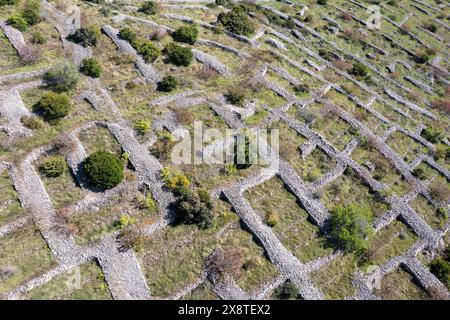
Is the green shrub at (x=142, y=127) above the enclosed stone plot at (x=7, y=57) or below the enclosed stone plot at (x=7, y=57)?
above

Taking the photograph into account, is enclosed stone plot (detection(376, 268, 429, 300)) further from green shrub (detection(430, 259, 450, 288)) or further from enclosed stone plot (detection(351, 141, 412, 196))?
enclosed stone plot (detection(351, 141, 412, 196))

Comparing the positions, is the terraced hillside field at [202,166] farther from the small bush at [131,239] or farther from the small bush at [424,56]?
the small bush at [424,56]

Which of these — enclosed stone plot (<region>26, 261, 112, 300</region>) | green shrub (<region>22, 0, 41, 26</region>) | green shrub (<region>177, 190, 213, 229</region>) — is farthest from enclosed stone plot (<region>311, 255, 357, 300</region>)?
green shrub (<region>22, 0, 41, 26</region>)

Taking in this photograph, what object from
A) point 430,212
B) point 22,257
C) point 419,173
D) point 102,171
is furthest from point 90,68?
point 430,212

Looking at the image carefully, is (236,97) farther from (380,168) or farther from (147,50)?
(380,168)

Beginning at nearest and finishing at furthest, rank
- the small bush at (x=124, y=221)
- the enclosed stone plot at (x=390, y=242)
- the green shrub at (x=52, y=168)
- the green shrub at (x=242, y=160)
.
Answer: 1. the small bush at (x=124, y=221)
2. the green shrub at (x=52, y=168)
3. the enclosed stone plot at (x=390, y=242)
4. the green shrub at (x=242, y=160)

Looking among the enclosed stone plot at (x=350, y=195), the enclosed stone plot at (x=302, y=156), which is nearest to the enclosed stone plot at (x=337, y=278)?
the enclosed stone plot at (x=350, y=195)
